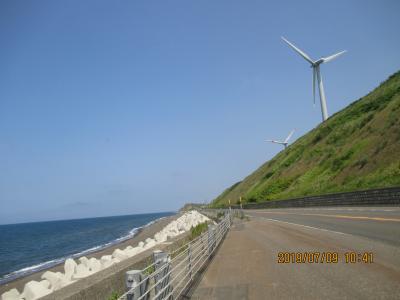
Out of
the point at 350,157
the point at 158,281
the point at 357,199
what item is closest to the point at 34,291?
the point at 158,281

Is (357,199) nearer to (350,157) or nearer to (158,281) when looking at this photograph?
(350,157)

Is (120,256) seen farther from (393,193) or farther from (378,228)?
(393,193)

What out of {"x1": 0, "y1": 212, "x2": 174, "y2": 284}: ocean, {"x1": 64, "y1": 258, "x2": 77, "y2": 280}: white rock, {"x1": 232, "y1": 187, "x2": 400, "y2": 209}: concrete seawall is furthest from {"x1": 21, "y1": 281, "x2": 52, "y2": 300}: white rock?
{"x1": 232, "y1": 187, "x2": 400, "y2": 209}: concrete seawall

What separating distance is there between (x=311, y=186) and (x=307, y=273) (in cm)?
4030

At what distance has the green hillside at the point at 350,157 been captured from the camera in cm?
3325

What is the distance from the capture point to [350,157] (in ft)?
143

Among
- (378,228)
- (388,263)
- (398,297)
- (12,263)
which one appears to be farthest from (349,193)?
(12,263)

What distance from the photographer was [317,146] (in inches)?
2504
